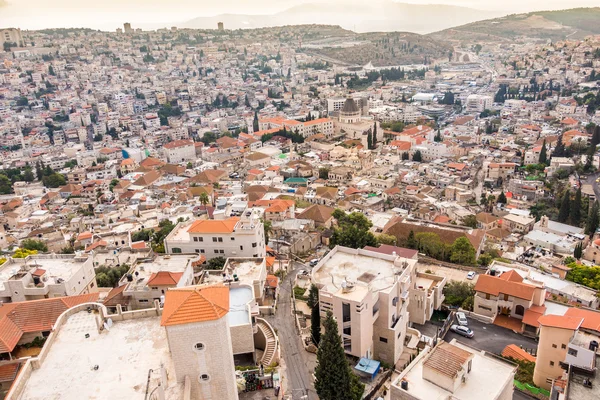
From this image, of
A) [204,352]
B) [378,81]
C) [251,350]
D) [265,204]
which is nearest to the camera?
[204,352]

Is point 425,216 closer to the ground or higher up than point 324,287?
closer to the ground

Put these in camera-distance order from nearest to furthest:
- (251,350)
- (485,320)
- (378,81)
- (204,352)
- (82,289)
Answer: (204,352) < (251,350) < (82,289) < (485,320) < (378,81)

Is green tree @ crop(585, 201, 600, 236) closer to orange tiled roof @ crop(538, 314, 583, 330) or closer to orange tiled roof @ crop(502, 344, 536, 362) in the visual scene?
orange tiled roof @ crop(502, 344, 536, 362)

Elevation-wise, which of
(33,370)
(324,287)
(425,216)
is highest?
(33,370)

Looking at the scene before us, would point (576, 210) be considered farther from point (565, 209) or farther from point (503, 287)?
point (503, 287)

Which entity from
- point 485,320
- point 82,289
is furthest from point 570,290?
point 82,289

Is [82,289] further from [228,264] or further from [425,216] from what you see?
[425,216]
